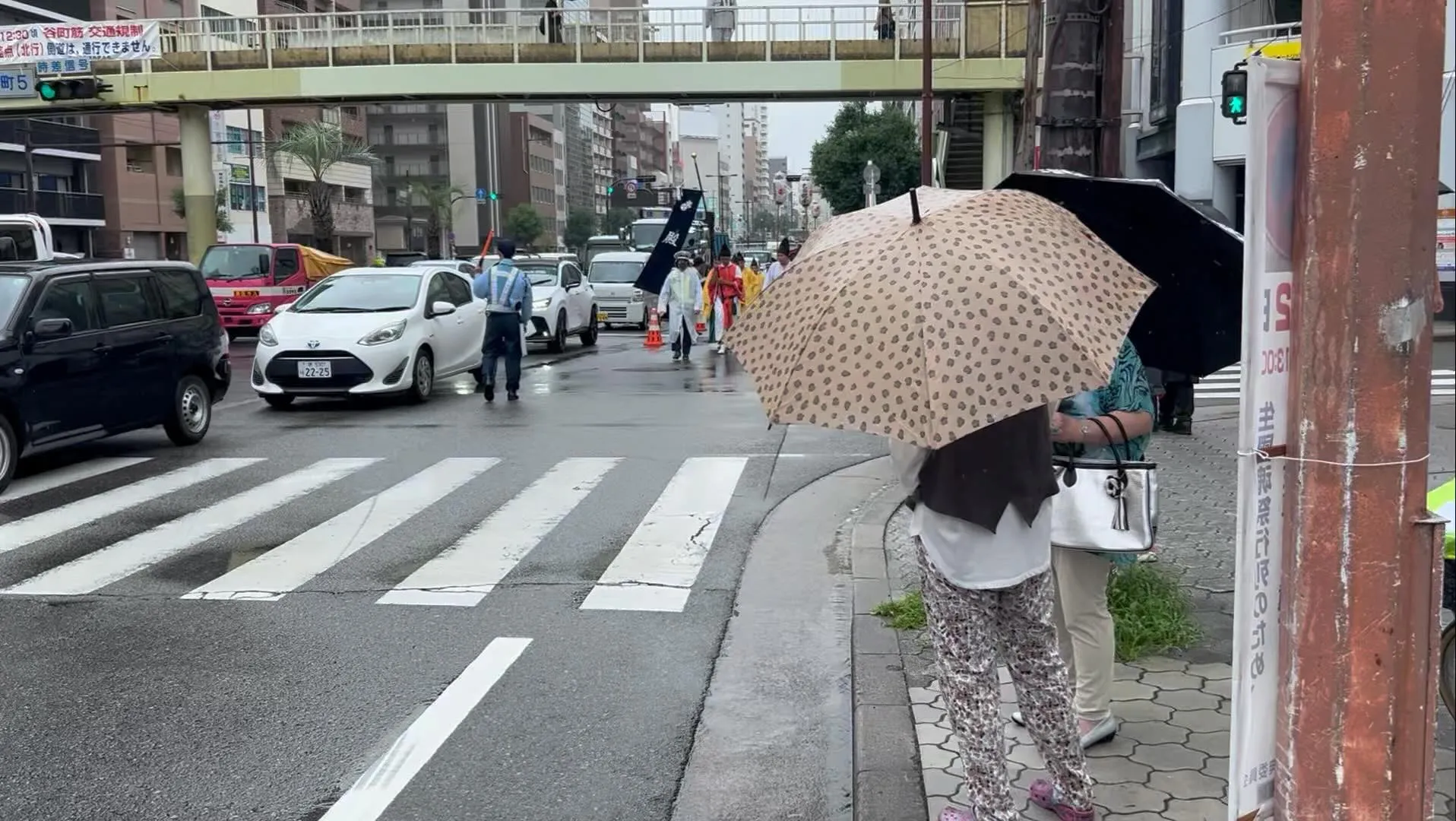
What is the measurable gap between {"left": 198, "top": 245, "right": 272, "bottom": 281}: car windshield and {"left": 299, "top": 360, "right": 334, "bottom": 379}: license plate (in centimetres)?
1375

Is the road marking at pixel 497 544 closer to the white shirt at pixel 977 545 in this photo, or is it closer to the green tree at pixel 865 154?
the white shirt at pixel 977 545

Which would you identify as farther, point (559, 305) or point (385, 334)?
point (559, 305)

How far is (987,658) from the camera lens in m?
3.36

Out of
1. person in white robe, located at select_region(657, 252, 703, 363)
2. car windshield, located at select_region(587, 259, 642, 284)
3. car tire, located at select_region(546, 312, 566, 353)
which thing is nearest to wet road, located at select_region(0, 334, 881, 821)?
person in white robe, located at select_region(657, 252, 703, 363)

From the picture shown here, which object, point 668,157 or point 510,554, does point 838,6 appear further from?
point 668,157

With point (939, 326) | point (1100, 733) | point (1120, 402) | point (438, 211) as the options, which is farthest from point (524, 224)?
point (939, 326)

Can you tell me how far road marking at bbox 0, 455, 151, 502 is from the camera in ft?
30.4

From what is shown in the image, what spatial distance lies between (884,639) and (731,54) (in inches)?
930

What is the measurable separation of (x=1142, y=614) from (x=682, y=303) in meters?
15.8

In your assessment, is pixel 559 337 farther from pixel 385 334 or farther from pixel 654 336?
pixel 385 334

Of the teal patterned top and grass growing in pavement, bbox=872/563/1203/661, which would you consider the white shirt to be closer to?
the teal patterned top

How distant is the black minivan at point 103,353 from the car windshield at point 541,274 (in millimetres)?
11814

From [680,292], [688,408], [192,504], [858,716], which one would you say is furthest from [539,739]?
[680,292]

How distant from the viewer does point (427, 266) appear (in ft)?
53.4
